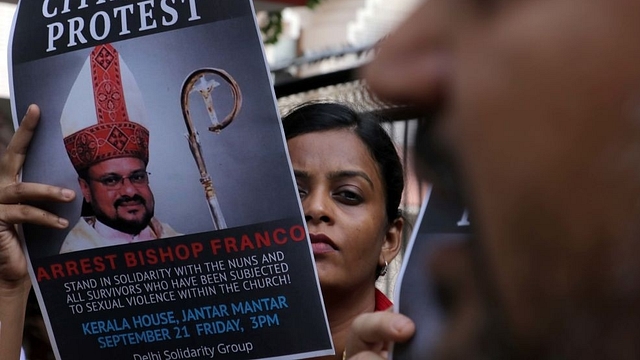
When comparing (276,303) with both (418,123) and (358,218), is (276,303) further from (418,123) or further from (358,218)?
(418,123)

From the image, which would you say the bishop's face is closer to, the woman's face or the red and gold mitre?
the red and gold mitre

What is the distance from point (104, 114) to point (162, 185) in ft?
0.56

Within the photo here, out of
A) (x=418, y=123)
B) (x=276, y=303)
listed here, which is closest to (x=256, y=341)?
(x=276, y=303)

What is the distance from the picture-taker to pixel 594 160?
20.1 inches

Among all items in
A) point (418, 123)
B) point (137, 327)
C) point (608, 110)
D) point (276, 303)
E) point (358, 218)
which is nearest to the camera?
point (608, 110)

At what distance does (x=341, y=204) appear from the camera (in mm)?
1896

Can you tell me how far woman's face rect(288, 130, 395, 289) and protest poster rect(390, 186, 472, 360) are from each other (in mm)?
762

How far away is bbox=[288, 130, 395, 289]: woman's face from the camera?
6.07ft

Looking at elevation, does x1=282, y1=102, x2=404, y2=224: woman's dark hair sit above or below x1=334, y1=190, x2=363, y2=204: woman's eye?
above

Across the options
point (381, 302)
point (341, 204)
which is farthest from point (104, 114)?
point (381, 302)

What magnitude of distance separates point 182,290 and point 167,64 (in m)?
0.37

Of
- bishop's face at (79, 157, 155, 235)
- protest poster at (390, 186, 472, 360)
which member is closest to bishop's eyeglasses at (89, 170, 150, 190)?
bishop's face at (79, 157, 155, 235)

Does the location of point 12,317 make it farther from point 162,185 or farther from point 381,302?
point 381,302

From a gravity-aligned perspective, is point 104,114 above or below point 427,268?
above
